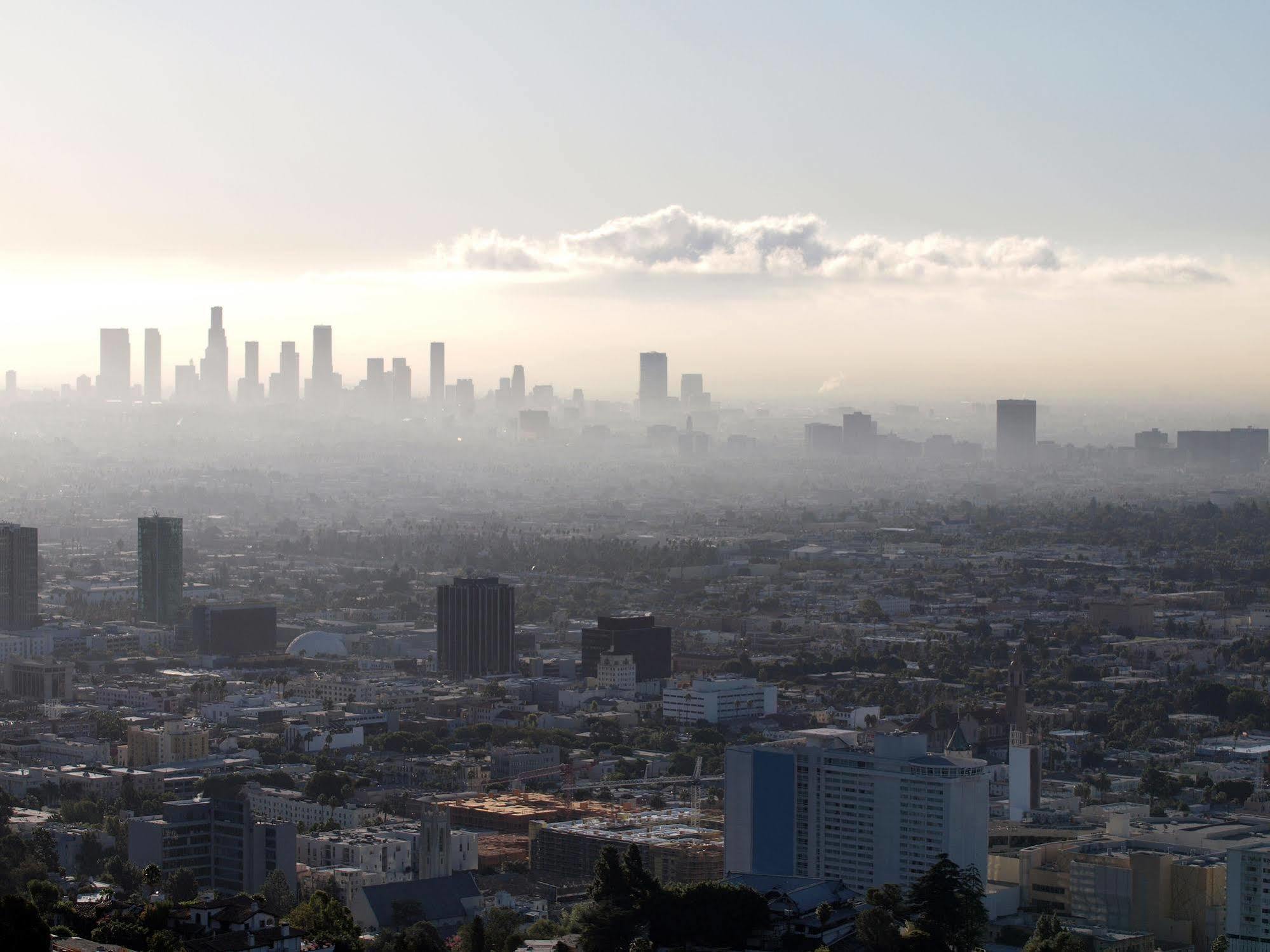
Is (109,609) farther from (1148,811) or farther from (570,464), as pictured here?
(570,464)

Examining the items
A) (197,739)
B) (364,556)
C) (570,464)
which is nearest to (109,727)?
(197,739)

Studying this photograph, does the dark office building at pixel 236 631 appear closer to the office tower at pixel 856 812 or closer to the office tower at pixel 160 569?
the office tower at pixel 160 569

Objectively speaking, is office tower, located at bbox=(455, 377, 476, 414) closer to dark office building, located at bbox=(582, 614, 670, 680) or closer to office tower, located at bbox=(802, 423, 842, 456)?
office tower, located at bbox=(802, 423, 842, 456)

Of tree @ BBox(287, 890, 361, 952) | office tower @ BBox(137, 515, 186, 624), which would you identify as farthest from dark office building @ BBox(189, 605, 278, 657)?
tree @ BBox(287, 890, 361, 952)

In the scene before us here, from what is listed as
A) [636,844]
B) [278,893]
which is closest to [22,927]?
[278,893]

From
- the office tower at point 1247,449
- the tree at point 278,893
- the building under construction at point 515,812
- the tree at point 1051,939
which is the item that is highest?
the office tower at point 1247,449

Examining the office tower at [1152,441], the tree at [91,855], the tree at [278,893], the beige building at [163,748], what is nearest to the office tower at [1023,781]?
the tree at [278,893]
